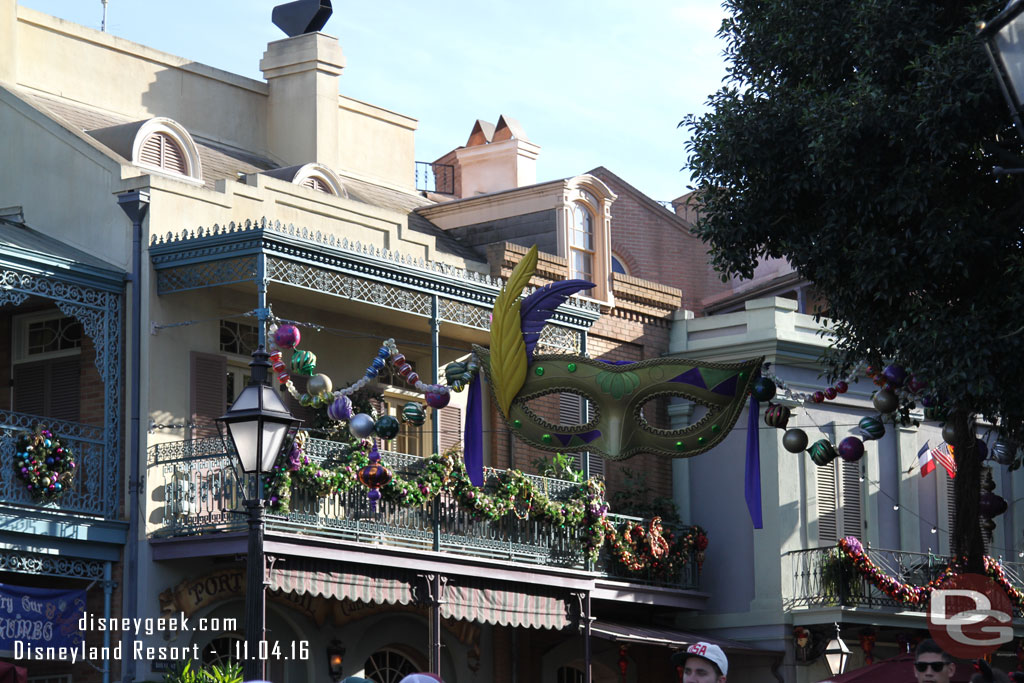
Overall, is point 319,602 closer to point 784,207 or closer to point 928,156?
point 784,207

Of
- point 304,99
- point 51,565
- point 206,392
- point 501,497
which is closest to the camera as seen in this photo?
point 51,565

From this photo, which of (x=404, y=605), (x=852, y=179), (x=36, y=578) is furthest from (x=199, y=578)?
(x=852, y=179)

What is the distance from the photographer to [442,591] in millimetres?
21594

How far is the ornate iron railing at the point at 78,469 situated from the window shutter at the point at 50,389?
0.41 metres

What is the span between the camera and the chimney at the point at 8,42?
21.9 metres

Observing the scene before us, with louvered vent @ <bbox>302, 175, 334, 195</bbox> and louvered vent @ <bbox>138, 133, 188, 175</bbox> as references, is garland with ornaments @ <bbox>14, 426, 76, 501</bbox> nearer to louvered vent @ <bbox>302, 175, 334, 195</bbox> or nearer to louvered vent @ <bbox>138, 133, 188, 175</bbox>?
louvered vent @ <bbox>138, 133, 188, 175</bbox>

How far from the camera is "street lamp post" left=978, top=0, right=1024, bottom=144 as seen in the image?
29.8ft

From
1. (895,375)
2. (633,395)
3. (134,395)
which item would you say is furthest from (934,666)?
(134,395)

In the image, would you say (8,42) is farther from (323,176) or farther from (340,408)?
(340,408)

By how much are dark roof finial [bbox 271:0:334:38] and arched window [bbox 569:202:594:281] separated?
465 cm

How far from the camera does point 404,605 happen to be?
73.5 ft

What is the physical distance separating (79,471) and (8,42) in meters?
5.85

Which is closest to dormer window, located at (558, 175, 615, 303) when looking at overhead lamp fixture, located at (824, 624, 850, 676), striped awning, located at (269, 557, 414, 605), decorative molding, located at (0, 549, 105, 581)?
overhead lamp fixture, located at (824, 624, 850, 676)

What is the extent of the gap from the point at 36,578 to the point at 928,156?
1078 centimetres
